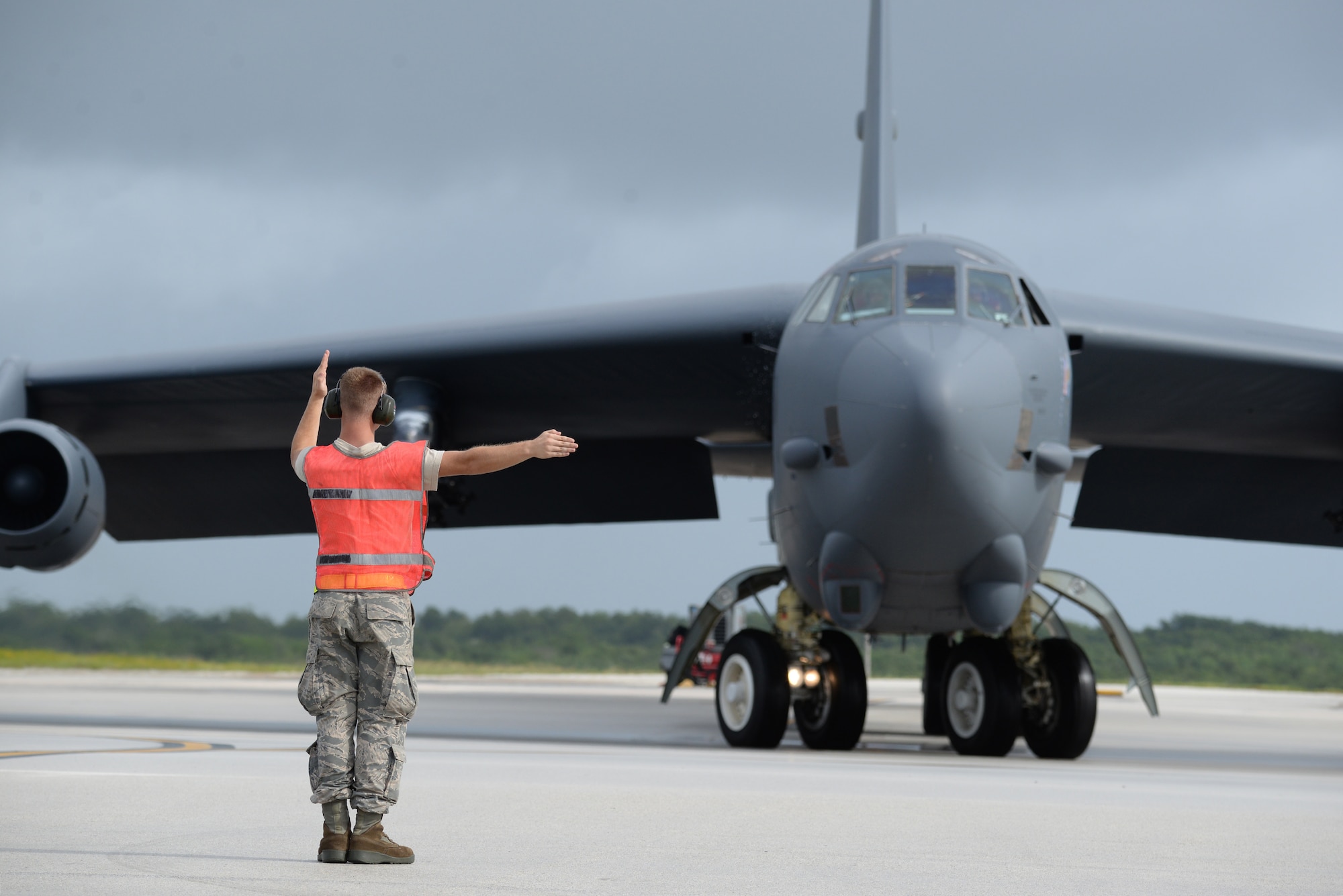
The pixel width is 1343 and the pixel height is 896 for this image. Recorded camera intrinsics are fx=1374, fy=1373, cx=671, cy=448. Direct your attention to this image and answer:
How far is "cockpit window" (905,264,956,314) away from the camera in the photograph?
8570 millimetres

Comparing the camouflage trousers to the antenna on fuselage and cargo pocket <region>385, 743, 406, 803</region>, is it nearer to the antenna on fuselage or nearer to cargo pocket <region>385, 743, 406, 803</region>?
cargo pocket <region>385, 743, 406, 803</region>

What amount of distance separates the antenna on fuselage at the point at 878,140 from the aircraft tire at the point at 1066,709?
4.70 meters

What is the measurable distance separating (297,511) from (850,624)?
8.17m

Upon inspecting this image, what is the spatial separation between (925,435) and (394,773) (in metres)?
4.86

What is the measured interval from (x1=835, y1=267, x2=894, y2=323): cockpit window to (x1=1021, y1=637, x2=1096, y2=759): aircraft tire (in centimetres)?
278

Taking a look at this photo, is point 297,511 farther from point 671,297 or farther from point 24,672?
point 24,672

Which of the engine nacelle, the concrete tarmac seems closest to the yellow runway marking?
the concrete tarmac

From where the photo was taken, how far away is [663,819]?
4.79 m

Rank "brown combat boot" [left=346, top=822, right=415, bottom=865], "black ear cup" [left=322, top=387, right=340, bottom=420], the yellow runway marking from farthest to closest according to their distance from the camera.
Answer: the yellow runway marking
"black ear cup" [left=322, top=387, right=340, bottom=420]
"brown combat boot" [left=346, top=822, right=415, bottom=865]

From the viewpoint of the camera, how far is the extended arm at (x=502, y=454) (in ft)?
12.4

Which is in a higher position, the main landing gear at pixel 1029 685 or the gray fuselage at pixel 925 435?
the gray fuselage at pixel 925 435

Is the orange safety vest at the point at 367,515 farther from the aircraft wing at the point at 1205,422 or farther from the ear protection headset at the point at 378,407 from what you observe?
the aircraft wing at the point at 1205,422

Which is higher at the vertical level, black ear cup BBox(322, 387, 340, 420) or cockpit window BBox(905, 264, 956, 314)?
cockpit window BBox(905, 264, 956, 314)

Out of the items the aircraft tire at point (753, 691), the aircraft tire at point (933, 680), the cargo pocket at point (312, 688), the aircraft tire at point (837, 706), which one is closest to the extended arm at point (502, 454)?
the cargo pocket at point (312, 688)
